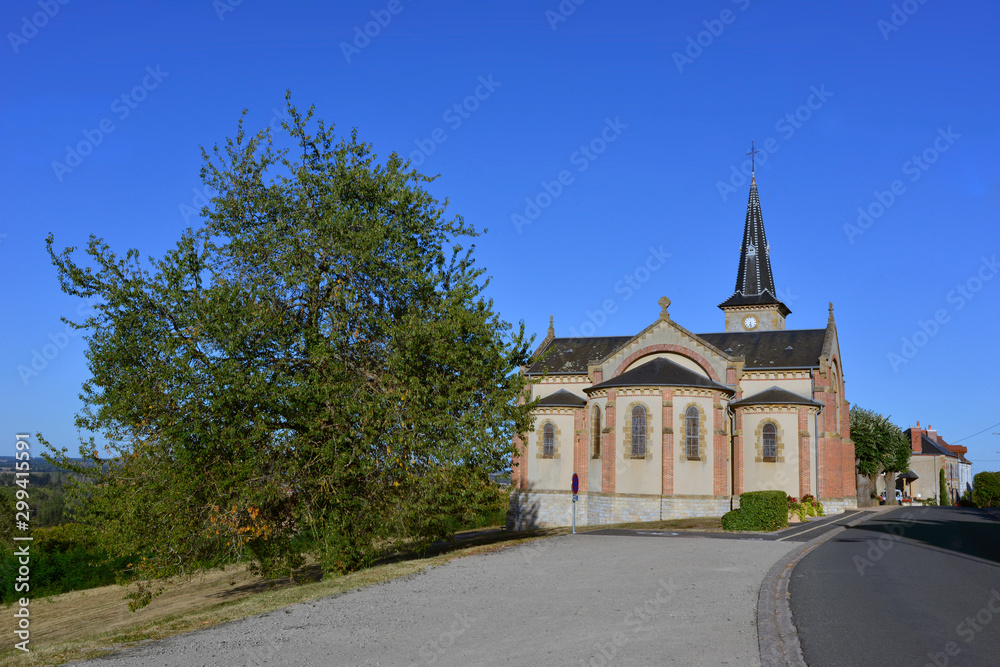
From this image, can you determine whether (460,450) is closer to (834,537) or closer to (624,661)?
(624,661)

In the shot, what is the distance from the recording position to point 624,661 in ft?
26.7

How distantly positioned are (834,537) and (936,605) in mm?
13796

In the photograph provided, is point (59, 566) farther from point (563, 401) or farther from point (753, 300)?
point (753, 300)

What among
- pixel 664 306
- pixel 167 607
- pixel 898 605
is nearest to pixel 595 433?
pixel 664 306

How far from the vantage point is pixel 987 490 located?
6719cm

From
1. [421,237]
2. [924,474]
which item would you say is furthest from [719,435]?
[924,474]

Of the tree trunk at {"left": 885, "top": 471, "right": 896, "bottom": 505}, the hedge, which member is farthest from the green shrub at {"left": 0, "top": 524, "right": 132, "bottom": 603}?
the tree trunk at {"left": 885, "top": 471, "right": 896, "bottom": 505}

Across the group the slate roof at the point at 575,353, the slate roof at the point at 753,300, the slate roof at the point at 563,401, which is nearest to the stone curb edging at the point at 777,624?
the slate roof at the point at 563,401

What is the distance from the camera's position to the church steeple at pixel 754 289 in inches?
1969

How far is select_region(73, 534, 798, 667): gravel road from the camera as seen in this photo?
27.8 ft

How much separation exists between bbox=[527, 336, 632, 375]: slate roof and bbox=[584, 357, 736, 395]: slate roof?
5.22m

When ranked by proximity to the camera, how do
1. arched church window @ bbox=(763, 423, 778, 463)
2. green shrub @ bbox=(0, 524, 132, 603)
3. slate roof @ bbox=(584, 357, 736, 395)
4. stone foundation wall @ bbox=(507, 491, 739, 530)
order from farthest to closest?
arched church window @ bbox=(763, 423, 778, 463)
slate roof @ bbox=(584, 357, 736, 395)
stone foundation wall @ bbox=(507, 491, 739, 530)
green shrub @ bbox=(0, 524, 132, 603)

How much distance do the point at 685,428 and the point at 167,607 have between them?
80.9 ft

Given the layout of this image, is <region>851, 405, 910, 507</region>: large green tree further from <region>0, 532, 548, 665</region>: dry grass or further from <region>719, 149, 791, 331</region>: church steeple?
<region>0, 532, 548, 665</region>: dry grass
